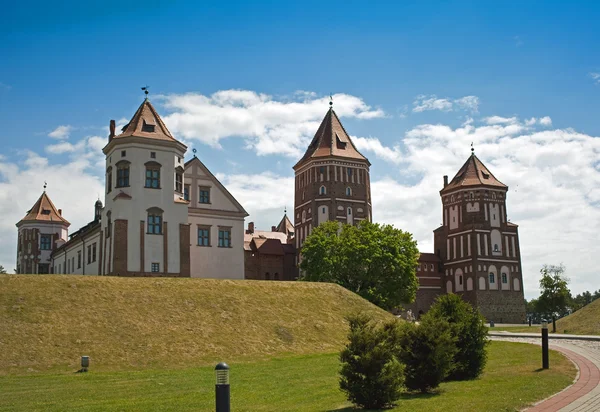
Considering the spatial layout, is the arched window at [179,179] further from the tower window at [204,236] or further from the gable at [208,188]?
the tower window at [204,236]

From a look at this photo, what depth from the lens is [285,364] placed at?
28625 mm

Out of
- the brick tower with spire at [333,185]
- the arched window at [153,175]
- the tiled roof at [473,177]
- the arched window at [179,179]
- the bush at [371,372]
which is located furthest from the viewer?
the tiled roof at [473,177]

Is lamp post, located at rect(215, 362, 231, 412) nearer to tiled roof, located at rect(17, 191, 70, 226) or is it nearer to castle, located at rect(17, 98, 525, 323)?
castle, located at rect(17, 98, 525, 323)

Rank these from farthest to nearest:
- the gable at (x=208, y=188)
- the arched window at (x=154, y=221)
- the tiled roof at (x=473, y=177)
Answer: the tiled roof at (x=473, y=177)
the gable at (x=208, y=188)
the arched window at (x=154, y=221)

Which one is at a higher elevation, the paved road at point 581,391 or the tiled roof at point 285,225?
the tiled roof at point 285,225

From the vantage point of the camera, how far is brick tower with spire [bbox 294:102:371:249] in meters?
85.8

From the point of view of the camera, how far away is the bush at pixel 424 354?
17.9 metres

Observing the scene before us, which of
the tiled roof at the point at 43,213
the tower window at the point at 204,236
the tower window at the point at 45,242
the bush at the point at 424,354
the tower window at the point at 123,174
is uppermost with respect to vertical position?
the tiled roof at the point at 43,213

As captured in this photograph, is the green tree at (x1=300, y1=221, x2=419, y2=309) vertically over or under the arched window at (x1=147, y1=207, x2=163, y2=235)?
under

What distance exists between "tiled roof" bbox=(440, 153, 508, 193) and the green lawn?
71.7 m

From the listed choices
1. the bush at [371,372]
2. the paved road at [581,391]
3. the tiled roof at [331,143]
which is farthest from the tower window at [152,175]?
the tiled roof at [331,143]

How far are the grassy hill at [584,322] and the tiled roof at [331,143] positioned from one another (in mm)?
43189

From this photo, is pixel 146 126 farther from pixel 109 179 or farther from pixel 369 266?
pixel 369 266

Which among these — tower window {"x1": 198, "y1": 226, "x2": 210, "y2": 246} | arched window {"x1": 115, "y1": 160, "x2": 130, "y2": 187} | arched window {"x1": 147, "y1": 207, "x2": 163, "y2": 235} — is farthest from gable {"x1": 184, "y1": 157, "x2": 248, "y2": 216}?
arched window {"x1": 115, "y1": 160, "x2": 130, "y2": 187}
